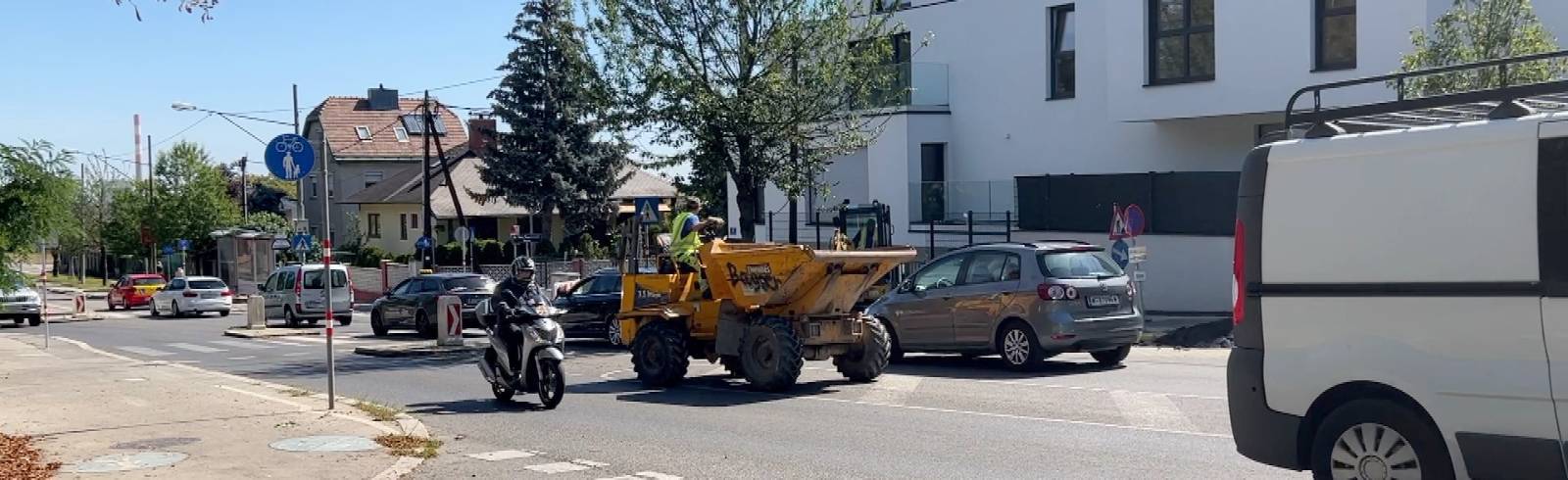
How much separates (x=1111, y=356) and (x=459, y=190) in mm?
49964

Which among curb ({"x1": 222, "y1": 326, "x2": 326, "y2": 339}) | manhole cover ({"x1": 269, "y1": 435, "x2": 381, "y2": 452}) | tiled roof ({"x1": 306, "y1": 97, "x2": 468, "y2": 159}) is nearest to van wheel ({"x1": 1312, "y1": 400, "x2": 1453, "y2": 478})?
manhole cover ({"x1": 269, "y1": 435, "x2": 381, "y2": 452})

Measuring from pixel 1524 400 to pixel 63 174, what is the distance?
15.6 meters

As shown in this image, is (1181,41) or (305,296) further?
(305,296)

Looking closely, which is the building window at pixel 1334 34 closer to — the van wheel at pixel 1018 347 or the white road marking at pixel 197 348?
the van wheel at pixel 1018 347

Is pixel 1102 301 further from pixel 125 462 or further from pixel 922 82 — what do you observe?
pixel 922 82

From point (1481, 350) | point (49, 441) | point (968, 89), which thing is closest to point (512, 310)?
point (49, 441)

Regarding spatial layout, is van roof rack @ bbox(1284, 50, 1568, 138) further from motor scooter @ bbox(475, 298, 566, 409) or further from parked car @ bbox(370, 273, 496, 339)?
parked car @ bbox(370, 273, 496, 339)

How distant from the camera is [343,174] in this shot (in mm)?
73062

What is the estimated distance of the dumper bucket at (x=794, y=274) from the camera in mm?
14820

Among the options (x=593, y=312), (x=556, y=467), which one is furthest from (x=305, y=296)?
(x=556, y=467)

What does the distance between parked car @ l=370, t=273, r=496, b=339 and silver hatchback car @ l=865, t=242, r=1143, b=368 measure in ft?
43.9

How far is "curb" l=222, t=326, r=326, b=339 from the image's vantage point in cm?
3156

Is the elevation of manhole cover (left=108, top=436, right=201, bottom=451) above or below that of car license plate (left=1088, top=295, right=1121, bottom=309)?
below

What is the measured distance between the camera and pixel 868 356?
15703 mm
